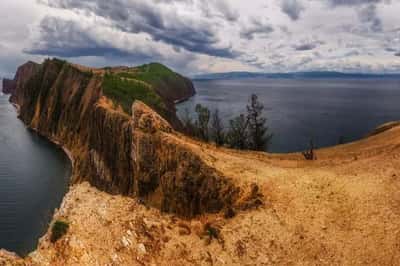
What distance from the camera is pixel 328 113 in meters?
133

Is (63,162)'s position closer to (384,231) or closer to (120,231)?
(120,231)

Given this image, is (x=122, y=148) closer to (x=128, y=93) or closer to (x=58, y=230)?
(x=58, y=230)

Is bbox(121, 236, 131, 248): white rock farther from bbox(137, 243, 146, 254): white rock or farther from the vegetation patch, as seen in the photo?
the vegetation patch

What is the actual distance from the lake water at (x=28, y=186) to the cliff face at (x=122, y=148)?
4.20 meters

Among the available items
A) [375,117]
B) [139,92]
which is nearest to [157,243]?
[139,92]

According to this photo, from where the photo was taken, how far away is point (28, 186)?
190 feet

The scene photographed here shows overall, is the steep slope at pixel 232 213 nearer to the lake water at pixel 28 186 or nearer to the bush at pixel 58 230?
the bush at pixel 58 230

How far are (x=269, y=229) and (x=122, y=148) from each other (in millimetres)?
28439

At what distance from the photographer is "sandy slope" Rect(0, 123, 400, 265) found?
20578 mm

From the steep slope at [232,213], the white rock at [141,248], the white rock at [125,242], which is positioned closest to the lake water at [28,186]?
the steep slope at [232,213]

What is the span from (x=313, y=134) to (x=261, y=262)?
79.9 metres

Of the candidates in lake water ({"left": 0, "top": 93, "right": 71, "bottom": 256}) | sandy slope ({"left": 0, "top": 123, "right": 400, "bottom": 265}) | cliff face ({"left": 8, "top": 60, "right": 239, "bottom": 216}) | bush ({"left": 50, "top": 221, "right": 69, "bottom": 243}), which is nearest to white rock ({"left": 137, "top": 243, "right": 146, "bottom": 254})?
sandy slope ({"left": 0, "top": 123, "right": 400, "bottom": 265})

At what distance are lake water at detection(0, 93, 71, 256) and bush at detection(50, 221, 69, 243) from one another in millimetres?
17615

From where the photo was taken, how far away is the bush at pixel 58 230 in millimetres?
21723
